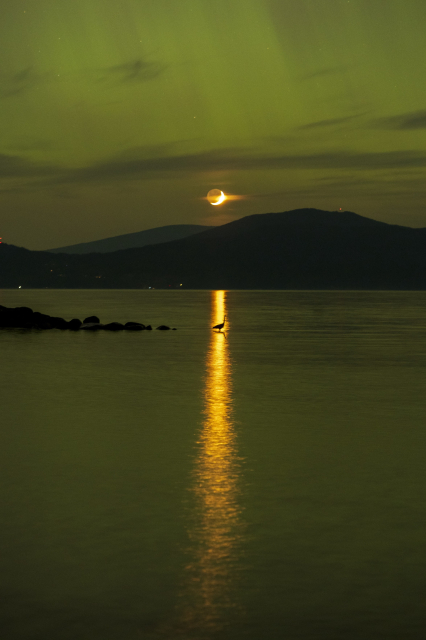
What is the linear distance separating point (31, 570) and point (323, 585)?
9.17 ft

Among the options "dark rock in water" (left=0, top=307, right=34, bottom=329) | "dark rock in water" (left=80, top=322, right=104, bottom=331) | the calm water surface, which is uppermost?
"dark rock in water" (left=0, top=307, right=34, bottom=329)

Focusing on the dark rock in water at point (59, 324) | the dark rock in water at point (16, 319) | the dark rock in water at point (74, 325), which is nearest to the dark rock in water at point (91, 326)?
the dark rock in water at point (74, 325)

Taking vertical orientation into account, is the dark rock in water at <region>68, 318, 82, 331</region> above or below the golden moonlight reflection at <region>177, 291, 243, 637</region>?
above

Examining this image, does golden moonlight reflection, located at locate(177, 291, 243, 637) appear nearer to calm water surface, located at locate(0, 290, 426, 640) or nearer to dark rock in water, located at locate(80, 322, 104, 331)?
calm water surface, located at locate(0, 290, 426, 640)

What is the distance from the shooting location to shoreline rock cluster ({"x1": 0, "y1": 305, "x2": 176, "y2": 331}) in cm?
5350

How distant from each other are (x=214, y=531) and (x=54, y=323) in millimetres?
47906

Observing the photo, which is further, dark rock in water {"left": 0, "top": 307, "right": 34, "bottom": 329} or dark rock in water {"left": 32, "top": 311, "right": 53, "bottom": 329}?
dark rock in water {"left": 0, "top": 307, "right": 34, "bottom": 329}

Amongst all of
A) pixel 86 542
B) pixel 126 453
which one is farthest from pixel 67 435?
pixel 86 542

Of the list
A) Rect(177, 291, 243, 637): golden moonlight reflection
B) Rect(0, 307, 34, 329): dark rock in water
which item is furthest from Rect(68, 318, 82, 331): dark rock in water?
Rect(177, 291, 243, 637): golden moonlight reflection

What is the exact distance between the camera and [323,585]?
24.8ft

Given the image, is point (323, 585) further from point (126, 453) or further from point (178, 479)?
point (126, 453)

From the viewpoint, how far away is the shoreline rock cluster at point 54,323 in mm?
53500

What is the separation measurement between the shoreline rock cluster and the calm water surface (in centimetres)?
3015

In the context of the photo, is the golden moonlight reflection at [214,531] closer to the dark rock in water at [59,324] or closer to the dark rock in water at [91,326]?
the dark rock in water at [91,326]
